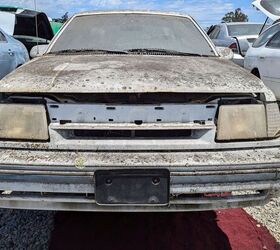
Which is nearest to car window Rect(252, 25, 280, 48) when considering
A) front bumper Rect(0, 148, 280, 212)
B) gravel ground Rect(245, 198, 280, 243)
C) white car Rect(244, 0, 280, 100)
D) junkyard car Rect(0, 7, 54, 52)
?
white car Rect(244, 0, 280, 100)

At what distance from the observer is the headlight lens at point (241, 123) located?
2.45m

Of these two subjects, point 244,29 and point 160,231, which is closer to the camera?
point 160,231

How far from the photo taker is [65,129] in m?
2.41

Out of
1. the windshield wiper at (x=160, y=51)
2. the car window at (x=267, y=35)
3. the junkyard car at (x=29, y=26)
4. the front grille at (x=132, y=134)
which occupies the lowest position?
the junkyard car at (x=29, y=26)

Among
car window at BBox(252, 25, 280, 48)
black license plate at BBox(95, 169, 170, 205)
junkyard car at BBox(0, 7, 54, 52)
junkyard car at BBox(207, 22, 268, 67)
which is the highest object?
black license plate at BBox(95, 169, 170, 205)

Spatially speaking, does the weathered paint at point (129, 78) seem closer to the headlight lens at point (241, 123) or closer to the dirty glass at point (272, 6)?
the headlight lens at point (241, 123)

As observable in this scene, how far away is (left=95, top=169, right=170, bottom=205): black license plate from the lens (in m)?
2.23

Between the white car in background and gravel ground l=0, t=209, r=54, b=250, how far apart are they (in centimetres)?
367

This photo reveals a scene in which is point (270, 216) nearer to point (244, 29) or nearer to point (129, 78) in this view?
point (129, 78)

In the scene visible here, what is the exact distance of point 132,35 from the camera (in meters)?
3.76

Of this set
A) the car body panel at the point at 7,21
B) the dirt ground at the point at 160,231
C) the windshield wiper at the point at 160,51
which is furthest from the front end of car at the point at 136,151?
the car body panel at the point at 7,21

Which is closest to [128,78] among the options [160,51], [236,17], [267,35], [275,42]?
[160,51]

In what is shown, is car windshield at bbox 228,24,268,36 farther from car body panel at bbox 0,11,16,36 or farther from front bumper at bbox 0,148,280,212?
front bumper at bbox 0,148,280,212

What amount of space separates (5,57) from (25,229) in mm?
4290
